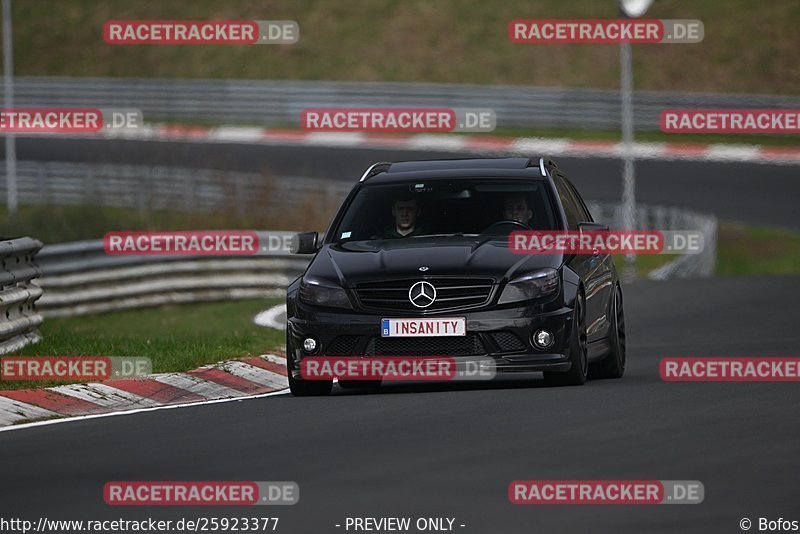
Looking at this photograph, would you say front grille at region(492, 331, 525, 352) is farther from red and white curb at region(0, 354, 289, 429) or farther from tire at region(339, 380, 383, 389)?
red and white curb at region(0, 354, 289, 429)

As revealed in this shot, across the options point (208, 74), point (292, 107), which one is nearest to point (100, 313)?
point (292, 107)

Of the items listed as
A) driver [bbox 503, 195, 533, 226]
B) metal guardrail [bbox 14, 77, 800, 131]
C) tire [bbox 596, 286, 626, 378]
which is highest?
metal guardrail [bbox 14, 77, 800, 131]

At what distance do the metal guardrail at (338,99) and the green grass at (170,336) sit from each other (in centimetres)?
2251

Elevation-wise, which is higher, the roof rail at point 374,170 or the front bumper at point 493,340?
the roof rail at point 374,170

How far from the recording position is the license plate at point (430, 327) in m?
12.4

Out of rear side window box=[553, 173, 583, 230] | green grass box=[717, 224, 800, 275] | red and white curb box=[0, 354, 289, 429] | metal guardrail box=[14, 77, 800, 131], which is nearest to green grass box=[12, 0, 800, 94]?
metal guardrail box=[14, 77, 800, 131]

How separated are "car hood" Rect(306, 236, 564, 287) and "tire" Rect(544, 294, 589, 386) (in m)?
0.37

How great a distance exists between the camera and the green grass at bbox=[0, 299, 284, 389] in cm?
1470

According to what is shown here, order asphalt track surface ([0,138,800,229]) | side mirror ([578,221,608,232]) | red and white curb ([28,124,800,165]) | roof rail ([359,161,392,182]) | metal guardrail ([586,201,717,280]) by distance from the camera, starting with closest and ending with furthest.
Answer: side mirror ([578,221,608,232])
roof rail ([359,161,392,182])
metal guardrail ([586,201,717,280])
asphalt track surface ([0,138,800,229])
red and white curb ([28,124,800,165])

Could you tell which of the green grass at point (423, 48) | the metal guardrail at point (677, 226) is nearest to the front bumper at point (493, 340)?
the metal guardrail at point (677, 226)

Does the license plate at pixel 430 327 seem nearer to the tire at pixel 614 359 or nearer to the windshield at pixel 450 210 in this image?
the windshield at pixel 450 210

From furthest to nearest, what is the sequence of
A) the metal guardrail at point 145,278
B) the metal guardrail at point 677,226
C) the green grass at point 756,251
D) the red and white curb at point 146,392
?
1. the green grass at point 756,251
2. the metal guardrail at point 677,226
3. the metal guardrail at point 145,278
4. the red and white curb at point 146,392

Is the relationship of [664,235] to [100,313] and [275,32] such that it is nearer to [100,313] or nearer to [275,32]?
[100,313]

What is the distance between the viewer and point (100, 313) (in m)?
23.5
